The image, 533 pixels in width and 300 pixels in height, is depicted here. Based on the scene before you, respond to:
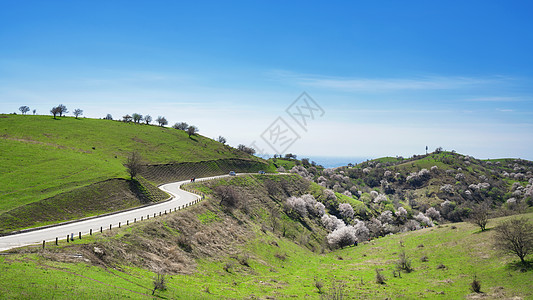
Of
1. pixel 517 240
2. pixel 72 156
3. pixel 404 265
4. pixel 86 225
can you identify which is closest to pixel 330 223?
pixel 404 265

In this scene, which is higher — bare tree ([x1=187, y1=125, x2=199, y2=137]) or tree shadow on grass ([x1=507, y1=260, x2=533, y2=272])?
bare tree ([x1=187, y1=125, x2=199, y2=137])

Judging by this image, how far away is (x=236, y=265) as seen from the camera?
1645 inches

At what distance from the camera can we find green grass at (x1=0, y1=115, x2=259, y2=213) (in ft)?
164

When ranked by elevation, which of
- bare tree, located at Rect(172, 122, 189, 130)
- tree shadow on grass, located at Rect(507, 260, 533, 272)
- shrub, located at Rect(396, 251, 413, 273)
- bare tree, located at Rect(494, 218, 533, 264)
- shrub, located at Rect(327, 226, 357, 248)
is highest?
bare tree, located at Rect(172, 122, 189, 130)

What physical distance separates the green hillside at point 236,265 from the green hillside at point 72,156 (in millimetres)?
14870

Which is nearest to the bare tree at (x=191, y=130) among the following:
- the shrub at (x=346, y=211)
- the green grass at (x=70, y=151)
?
the green grass at (x=70, y=151)

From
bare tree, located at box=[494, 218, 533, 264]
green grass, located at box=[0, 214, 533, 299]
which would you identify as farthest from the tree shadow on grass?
bare tree, located at box=[494, 218, 533, 264]

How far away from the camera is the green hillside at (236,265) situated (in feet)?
76.7

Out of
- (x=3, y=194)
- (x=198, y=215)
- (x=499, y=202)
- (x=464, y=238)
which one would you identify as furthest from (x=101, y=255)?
(x=499, y=202)

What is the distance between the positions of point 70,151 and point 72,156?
751cm

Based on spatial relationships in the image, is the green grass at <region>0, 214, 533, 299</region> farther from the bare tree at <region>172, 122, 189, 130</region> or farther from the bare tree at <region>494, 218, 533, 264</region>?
the bare tree at <region>172, 122, 189, 130</region>

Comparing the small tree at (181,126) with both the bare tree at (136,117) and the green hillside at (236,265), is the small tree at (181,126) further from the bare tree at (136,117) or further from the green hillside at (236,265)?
the green hillside at (236,265)

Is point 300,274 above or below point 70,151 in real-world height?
below

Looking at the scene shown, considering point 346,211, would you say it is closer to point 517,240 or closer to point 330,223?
point 330,223
